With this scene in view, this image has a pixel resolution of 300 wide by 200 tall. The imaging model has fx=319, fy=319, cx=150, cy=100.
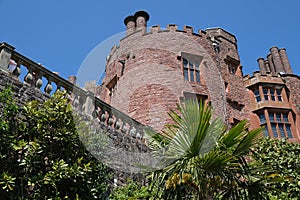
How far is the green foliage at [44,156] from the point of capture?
631cm

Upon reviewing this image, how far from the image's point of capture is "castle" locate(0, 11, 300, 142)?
1558 centimetres

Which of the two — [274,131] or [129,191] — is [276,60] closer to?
[274,131]

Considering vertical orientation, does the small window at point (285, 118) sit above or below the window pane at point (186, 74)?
below

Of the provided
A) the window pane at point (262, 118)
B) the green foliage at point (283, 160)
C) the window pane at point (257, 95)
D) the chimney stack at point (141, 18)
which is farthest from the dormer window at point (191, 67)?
the window pane at point (262, 118)

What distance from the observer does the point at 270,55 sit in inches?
1019

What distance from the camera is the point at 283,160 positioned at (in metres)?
12.6

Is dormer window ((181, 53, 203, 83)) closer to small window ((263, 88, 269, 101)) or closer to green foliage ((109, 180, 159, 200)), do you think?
small window ((263, 88, 269, 101))

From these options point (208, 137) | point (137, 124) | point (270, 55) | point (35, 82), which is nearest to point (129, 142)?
point (137, 124)

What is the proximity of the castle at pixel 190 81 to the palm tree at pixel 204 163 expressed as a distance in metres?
7.67

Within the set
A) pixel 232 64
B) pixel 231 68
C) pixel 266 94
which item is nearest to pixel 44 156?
pixel 231 68

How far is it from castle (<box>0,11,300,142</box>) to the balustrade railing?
8 centimetres

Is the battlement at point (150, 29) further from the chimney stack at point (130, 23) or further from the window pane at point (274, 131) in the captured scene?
→ the window pane at point (274, 131)

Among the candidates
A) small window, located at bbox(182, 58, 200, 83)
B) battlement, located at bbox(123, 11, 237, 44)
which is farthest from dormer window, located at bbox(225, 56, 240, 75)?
small window, located at bbox(182, 58, 200, 83)

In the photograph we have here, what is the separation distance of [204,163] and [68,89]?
478cm
